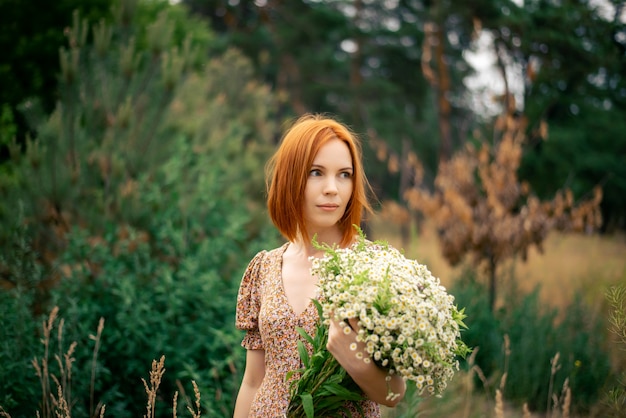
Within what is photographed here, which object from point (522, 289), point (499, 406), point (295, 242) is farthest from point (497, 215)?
point (295, 242)

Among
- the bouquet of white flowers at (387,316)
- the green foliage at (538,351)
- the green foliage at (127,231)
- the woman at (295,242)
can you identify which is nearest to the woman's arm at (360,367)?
the bouquet of white flowers at (387,316)

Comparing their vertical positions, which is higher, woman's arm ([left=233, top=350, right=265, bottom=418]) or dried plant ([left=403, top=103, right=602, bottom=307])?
dried plant ([left=403, top=103, right=602, bottom=307])

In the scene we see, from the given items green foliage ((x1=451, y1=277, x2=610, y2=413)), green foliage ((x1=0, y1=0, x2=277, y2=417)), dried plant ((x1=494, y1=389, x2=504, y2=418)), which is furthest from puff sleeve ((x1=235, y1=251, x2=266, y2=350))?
green foliage ((x1=451, y1=277, x2=610, y2=413))

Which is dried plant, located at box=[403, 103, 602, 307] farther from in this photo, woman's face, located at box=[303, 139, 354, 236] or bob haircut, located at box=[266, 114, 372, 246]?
woman's face, located at box=[303, 139, 354, 236]

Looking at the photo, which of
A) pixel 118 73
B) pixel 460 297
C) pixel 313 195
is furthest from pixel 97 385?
pixel 460 297

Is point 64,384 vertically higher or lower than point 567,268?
lower

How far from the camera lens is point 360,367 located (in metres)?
1.41

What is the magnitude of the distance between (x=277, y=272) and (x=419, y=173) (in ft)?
14.7

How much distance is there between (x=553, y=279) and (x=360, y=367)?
567 centimetres

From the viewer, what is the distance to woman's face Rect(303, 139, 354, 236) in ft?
5.79

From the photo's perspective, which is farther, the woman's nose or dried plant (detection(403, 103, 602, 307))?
dried plant (detection(403, 103, 602, 307))

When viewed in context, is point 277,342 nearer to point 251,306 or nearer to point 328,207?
point 251,306

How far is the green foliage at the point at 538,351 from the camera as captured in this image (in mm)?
3779

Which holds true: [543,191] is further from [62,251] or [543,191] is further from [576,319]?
[62,251]
